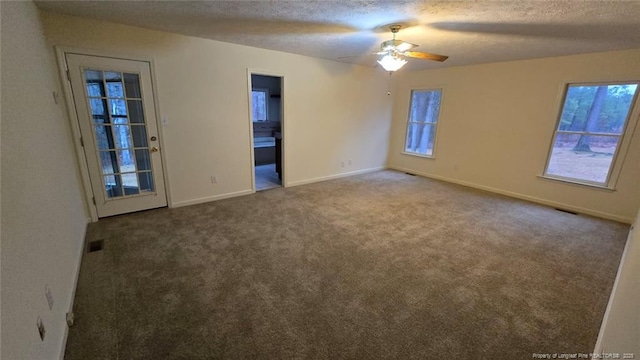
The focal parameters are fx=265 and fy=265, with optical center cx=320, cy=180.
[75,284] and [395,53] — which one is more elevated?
[395,53]

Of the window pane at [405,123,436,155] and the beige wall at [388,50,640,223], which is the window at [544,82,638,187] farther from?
the window pane at [405,123,436,155]

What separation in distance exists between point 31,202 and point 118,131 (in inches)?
82.3

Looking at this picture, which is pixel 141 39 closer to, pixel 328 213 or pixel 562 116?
pixel 328 213

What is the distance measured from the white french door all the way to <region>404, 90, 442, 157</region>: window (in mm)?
5153

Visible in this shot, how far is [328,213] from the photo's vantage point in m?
3.78

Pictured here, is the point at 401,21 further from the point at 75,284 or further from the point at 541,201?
the point at 541,201

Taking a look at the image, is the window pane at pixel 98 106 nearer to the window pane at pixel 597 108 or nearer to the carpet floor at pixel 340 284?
the carpet floor at pixel 340 284

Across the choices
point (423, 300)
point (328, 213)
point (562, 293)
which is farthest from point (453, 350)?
point (328, 213)

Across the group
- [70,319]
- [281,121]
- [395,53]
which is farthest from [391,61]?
[70,319]

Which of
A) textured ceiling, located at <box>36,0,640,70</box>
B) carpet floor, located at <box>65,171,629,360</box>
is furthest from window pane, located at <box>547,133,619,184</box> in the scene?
textured ceiling, located at <box>36,0,640,70</box>

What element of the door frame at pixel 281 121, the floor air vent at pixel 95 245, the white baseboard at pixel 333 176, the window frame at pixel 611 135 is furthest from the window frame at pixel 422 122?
the floor air vent at pixel 95 245

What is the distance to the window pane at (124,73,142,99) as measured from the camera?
3245 mm

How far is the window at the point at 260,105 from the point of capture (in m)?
7.37

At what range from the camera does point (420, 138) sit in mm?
6137
